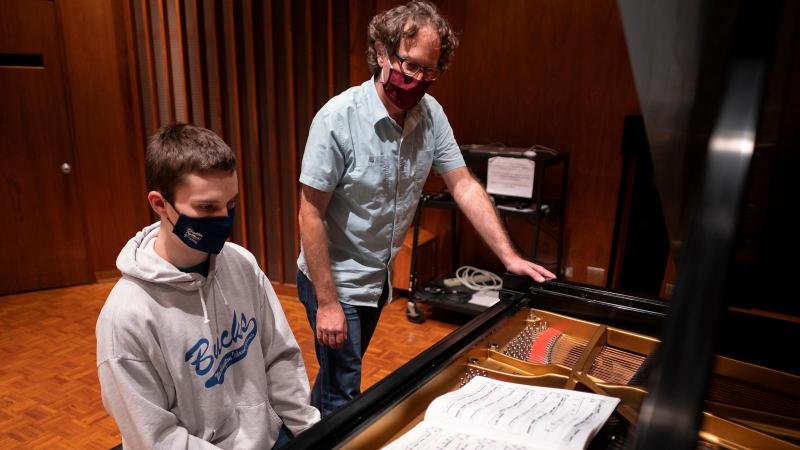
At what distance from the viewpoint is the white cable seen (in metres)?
3.41

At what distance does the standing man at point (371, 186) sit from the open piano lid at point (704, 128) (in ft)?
3.77

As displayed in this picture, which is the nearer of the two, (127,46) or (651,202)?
(651,202)

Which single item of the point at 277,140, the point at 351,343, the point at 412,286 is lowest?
the point at 412,286

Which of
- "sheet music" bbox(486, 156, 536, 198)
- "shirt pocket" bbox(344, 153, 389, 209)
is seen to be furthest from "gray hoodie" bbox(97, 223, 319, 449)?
"sheet music" bbox(486, 156, 536, 198)

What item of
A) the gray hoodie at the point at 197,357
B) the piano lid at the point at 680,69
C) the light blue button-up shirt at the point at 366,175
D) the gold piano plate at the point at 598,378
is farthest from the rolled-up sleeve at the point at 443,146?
the piano lid at the point at 680,69

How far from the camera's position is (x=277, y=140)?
12.0 feet

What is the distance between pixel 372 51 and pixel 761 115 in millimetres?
1433

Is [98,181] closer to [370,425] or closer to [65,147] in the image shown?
[65,147]

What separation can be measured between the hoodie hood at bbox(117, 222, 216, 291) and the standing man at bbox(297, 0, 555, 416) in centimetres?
43

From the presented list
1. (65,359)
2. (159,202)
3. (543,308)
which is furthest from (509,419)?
(65,359)

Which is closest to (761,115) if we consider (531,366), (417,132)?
(531,366)

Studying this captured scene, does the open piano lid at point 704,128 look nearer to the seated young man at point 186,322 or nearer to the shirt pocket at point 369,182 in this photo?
the seated young man at point 186,322

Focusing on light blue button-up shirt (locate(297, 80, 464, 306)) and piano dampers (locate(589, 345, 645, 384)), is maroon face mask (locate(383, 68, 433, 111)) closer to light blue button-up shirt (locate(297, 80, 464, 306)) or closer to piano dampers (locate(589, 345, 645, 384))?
light blue button-up shirt (locate(297, 80, 464, 306))

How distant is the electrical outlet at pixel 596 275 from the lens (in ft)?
11.1
